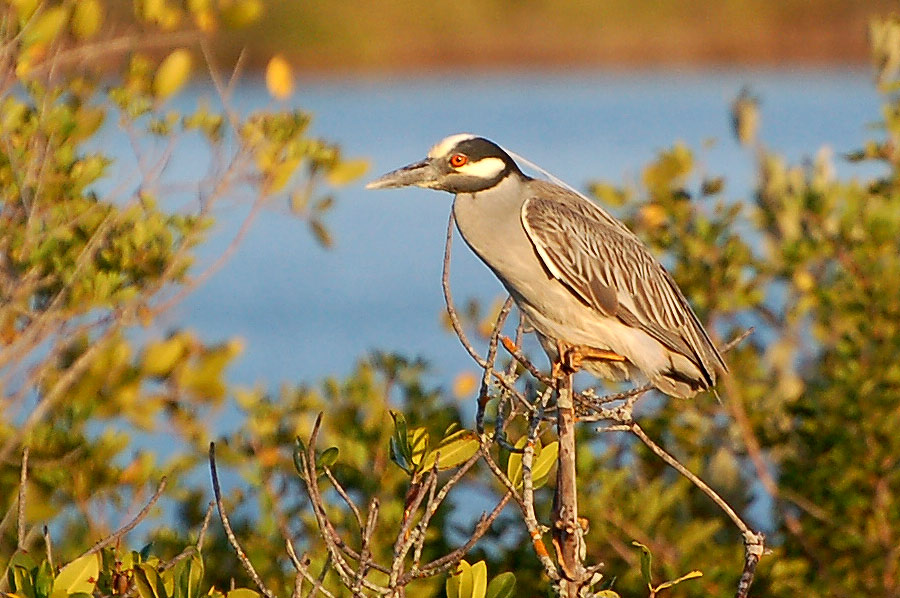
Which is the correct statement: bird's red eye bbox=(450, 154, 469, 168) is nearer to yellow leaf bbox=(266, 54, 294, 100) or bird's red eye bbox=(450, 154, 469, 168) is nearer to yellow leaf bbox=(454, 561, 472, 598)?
yellow leaf bbox=(266, 54, 294, 100)

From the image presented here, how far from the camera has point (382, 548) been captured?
4.55 m

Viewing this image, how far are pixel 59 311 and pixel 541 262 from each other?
1.47m

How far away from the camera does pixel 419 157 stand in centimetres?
2366

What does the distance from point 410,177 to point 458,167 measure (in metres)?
0.16

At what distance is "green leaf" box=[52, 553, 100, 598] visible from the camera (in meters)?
2.77

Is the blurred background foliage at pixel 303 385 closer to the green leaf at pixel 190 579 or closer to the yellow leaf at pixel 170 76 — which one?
the yellow leaf at pixel 170 76

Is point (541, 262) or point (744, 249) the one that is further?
point (744, 249)

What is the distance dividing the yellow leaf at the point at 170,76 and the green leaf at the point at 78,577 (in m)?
2.29

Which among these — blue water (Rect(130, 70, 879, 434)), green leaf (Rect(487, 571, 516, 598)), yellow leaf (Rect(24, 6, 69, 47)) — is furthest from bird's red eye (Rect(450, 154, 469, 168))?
green leaf (Rect(487, 571, 516, 598))

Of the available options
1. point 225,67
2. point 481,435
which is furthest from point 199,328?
point 225,67

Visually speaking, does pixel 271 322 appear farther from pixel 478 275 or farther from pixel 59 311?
pixel 59 311

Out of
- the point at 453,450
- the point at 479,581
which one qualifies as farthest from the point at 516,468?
the point at 479,581

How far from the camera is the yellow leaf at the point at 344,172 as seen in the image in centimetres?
492

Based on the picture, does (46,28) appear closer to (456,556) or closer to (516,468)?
(516,468)
